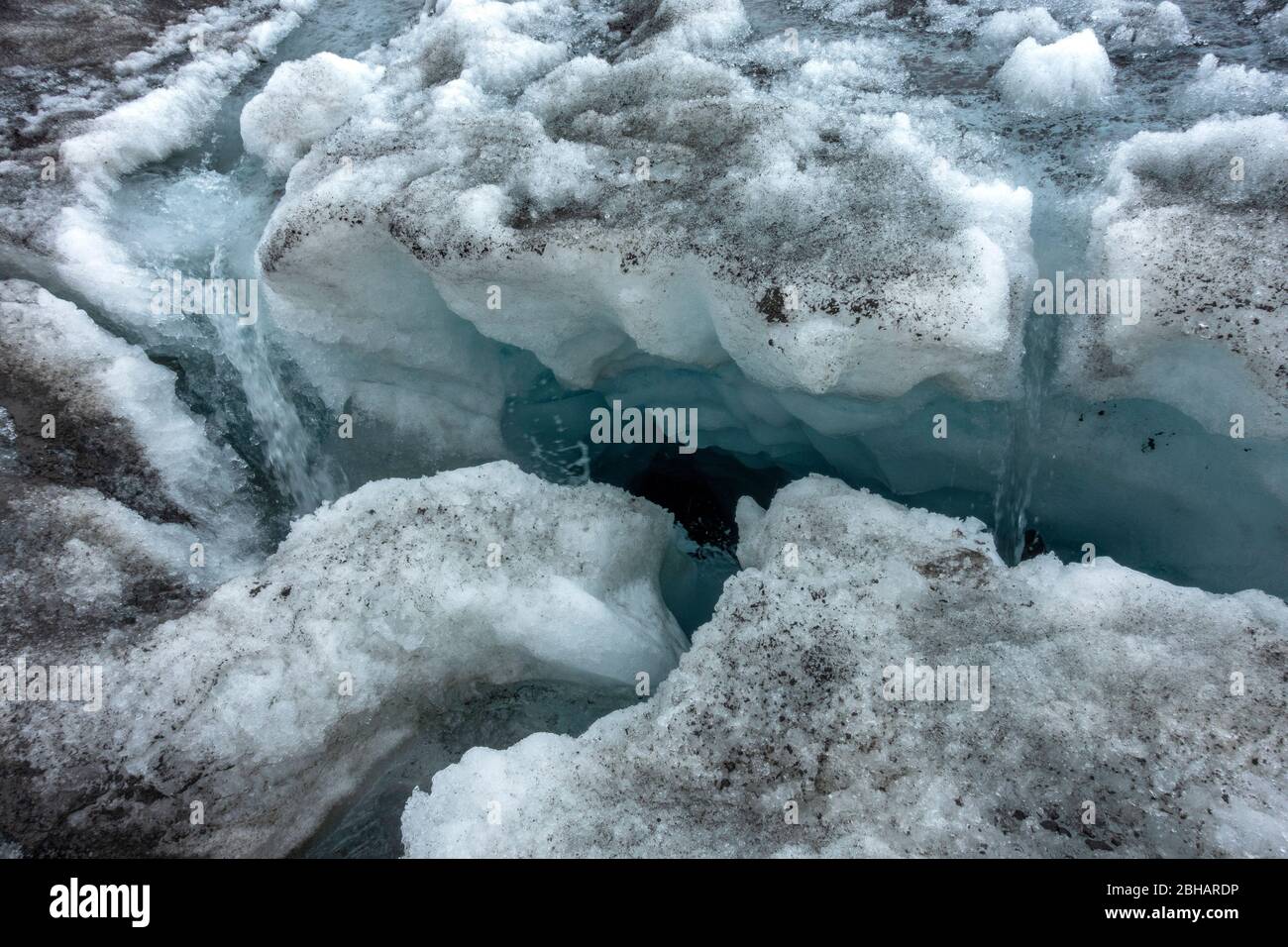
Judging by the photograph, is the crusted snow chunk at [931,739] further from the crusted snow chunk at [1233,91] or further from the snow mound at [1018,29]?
the snow mound at [1018,29]

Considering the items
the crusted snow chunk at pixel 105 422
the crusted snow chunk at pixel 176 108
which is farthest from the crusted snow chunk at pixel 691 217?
the crusted snow chunk at pixel 176 108

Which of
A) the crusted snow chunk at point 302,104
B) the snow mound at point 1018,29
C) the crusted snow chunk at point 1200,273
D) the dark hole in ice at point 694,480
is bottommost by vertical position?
the dark hole in ice at point 694,480

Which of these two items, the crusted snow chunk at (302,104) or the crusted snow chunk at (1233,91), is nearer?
the crusted snow chunk at (1233,91)

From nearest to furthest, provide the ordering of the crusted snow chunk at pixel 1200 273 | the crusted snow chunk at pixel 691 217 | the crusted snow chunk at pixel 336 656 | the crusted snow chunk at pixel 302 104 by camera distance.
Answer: the crusted snow chunk at pixel 336 656 < the crusted snow chunk at pixel 1200 273 < the crusted snow chunk at pixel 691 217 < the crusted snow chunk at pixel 302 104

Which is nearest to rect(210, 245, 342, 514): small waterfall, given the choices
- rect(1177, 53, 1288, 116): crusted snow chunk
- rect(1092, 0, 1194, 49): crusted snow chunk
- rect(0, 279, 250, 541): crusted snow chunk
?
rect(0, 279, 250, 541): crusted snow chunk
